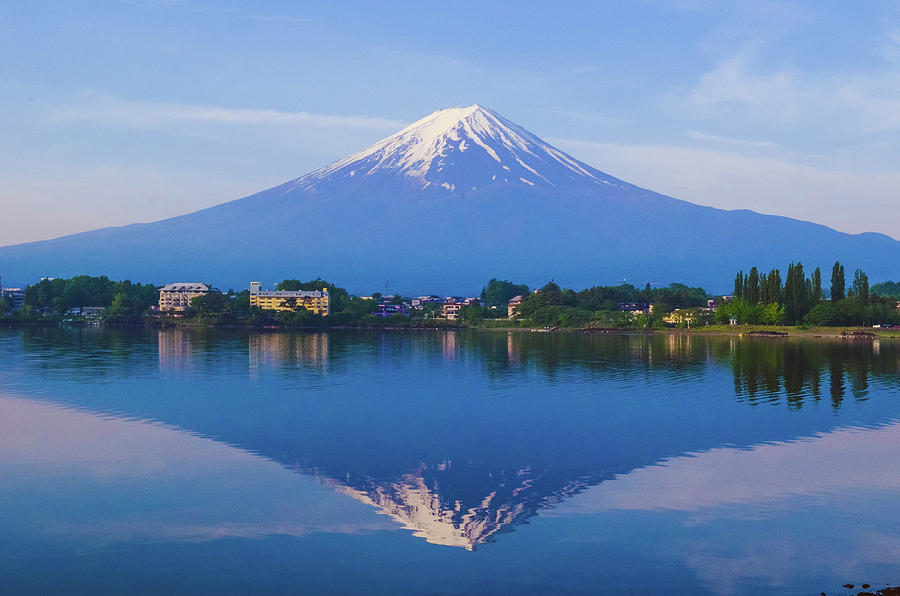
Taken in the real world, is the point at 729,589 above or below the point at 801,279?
below

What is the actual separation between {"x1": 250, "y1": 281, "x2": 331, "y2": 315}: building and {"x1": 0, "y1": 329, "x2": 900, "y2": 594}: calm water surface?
121 meters

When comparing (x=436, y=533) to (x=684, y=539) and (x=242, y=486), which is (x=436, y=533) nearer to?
(x=684, y=539)

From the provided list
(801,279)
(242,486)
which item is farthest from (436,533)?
(801,279)

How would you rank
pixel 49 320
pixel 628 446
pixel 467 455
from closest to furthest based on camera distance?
pixel 467 455 < pixel 628 446 < pixel 49 320

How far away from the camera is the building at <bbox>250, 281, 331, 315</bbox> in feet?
513

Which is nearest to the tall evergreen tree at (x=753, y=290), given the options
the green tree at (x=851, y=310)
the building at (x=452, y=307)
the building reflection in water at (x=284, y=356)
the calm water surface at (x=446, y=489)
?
the green tree at (x=851, y=310)

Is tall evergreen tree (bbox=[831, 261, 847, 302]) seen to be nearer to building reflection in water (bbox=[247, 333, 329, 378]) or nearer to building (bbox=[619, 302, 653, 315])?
building (bbox=[619, 302, 653, 315])

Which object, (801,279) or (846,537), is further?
(801,279)

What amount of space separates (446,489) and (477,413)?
11.4 metres

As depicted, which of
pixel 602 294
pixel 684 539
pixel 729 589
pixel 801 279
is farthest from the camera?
pixel 602 294

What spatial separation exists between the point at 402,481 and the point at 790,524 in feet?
24.7

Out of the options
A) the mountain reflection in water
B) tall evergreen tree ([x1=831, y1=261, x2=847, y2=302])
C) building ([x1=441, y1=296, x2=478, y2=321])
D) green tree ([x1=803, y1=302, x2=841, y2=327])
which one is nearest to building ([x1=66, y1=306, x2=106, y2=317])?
building ([x1=441, y1=296, x2=478, y2=321])

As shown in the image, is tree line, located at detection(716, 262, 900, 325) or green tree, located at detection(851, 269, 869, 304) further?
green tree, located at detection(851, 269, 869, 304)

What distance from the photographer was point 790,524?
47.9ft
